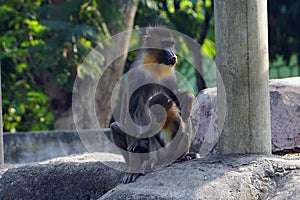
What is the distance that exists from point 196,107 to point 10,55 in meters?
4.45

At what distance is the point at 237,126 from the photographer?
527 centimetres

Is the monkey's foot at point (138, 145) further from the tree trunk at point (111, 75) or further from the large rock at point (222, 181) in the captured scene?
the tree trunk at point (111, 75)

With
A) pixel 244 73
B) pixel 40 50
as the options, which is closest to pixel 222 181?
pixel 244 73

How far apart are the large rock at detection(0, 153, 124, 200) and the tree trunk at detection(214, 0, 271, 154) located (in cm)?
110

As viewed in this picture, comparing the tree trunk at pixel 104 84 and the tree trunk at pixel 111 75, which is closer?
the tree trunk at pixel 104 84

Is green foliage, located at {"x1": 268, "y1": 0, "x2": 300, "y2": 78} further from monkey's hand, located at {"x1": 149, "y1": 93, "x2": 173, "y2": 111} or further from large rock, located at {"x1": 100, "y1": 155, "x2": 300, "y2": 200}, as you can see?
large rock, located at {"x1": 100, "y1": 155, "x2": 300, "y2": 200}

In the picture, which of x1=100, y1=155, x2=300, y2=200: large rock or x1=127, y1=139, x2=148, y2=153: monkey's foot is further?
x1=127, y1=139, x2=148, y2=153: monkey's foot

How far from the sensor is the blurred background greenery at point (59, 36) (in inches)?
398

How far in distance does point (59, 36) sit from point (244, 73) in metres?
5.20

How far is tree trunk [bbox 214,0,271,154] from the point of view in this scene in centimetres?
522

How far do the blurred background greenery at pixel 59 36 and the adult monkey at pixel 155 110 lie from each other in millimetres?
3648

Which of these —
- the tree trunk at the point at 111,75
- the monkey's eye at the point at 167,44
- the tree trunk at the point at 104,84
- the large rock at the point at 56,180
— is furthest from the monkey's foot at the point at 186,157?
the tree trunk at the point at 111,75

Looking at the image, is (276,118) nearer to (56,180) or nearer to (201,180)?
(201,180)

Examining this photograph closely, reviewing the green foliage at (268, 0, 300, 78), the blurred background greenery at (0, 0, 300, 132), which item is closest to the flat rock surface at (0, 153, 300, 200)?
the blurred background greenery at (0, 0, 300, 132)
